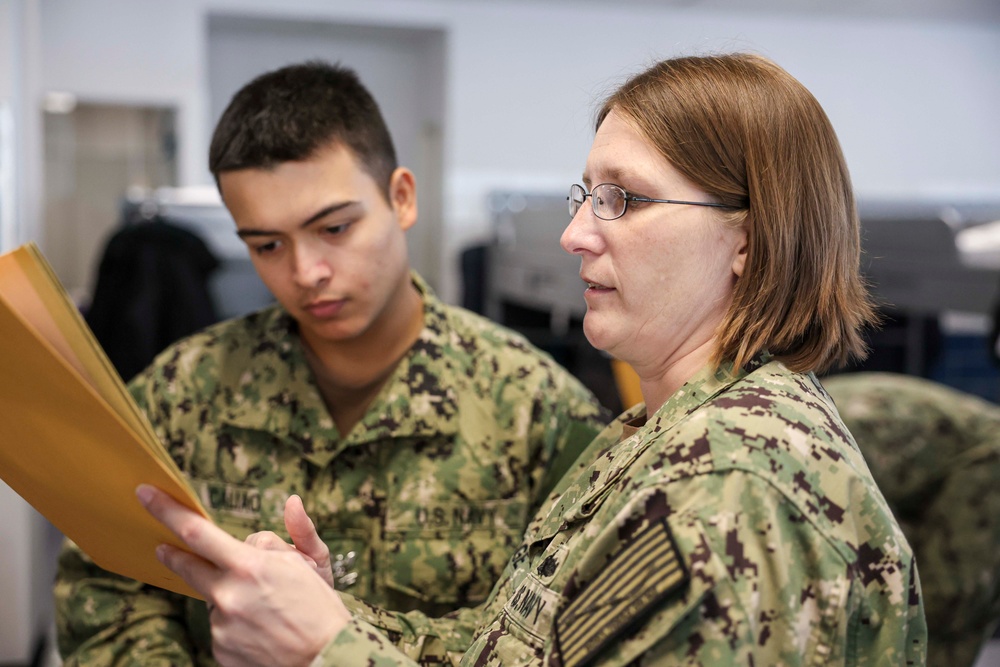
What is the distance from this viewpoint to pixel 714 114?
3.04ft

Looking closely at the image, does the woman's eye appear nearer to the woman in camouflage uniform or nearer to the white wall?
the woman in camouflage uniform

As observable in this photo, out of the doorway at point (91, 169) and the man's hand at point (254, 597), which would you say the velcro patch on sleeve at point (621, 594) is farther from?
the doorway at point (91, 169)

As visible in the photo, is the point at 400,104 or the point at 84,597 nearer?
the point at 84,597

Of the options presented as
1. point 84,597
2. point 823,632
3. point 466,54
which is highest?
point 466,54

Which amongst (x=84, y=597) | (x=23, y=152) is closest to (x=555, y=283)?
(x=23, y=152)

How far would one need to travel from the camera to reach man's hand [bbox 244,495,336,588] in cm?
91

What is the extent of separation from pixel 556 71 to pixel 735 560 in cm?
540

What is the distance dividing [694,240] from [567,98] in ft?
16.9

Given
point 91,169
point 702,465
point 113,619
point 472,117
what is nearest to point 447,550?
point 113,619

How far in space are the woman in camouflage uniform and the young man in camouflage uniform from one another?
1.31 feet

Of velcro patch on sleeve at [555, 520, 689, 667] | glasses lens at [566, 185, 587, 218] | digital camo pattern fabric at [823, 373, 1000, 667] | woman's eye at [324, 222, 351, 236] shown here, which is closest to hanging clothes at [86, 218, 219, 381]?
woman's eye at [324, 222, 351, 236]

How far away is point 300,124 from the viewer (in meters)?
1.49

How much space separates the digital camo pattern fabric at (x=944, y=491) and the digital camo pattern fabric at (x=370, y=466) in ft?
3.36

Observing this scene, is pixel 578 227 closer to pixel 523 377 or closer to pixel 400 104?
pixel 523 377
